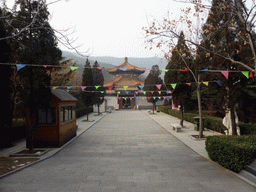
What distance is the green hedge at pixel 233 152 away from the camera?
6.69 m

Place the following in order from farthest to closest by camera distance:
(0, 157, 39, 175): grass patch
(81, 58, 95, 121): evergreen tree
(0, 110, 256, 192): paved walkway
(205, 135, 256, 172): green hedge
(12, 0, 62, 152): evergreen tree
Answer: (81, 58, 95, 121): evergreen tree → (12, 0, 62, 152): evergreen tree → (0, 157, 39, 175): grass patch → (205, 135, 256, 172): green hedge → (0, 110, 256, 192): paved walkway

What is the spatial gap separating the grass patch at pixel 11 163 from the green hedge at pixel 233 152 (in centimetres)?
712

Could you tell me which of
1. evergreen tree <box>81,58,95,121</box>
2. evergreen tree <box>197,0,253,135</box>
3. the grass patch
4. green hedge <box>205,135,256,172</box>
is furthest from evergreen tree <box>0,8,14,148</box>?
evergreen tree <box>81,58,95,121</box>

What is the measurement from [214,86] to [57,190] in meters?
10.5

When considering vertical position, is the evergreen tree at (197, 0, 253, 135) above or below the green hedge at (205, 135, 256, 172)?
above

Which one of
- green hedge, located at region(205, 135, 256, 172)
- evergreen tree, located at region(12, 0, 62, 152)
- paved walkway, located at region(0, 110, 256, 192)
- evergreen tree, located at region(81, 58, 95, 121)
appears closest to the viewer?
paved walkway, located at region(0, 110, 256, 192)

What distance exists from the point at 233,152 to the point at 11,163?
7996 millimetres

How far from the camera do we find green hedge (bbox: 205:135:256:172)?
6.69 meters

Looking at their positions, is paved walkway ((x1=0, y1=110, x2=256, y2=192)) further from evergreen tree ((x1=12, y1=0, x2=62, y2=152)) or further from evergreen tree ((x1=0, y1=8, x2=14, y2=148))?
evergreen tree ((x1=0, y1=8, x2=14, y2=148))

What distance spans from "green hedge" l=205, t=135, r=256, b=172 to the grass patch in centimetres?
712

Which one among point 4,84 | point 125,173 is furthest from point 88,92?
point 125,173

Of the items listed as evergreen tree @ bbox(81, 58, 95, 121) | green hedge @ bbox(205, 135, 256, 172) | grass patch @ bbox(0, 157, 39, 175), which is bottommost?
grass patch @ bbox(0, 157, 39, 175)

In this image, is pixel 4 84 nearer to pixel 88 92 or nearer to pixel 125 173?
pixel 125 173

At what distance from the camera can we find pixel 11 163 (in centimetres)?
841
